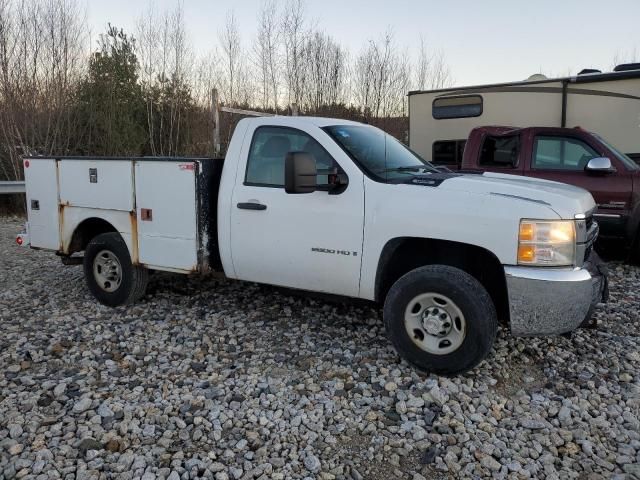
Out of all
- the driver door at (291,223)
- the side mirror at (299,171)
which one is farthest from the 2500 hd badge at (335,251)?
the side mirror at (299,171)

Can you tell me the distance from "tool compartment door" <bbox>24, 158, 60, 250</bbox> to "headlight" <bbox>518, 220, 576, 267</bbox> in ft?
15.5

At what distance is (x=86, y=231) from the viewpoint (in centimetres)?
598

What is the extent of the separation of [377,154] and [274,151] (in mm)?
899

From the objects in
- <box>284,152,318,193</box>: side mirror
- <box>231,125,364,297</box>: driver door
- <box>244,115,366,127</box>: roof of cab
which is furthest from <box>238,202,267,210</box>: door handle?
<box>244,115,366,127</box>: roof of cab

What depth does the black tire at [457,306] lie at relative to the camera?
12.4 feet

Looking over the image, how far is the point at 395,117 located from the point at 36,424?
1670 cm

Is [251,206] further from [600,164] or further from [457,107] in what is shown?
[457,107]

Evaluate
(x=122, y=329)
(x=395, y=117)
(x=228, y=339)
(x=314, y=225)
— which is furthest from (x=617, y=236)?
(x=395, y=117)

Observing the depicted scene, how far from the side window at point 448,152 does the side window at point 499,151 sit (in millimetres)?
1719

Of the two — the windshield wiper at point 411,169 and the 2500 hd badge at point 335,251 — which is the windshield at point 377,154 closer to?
the windshield wiper at point 411,169

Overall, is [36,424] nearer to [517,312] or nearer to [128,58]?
[517,312]

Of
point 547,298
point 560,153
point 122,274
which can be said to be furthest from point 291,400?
point 560,153

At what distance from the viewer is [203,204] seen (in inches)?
194

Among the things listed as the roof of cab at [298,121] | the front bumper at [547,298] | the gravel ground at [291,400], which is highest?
the roof of cab at [298,121]
